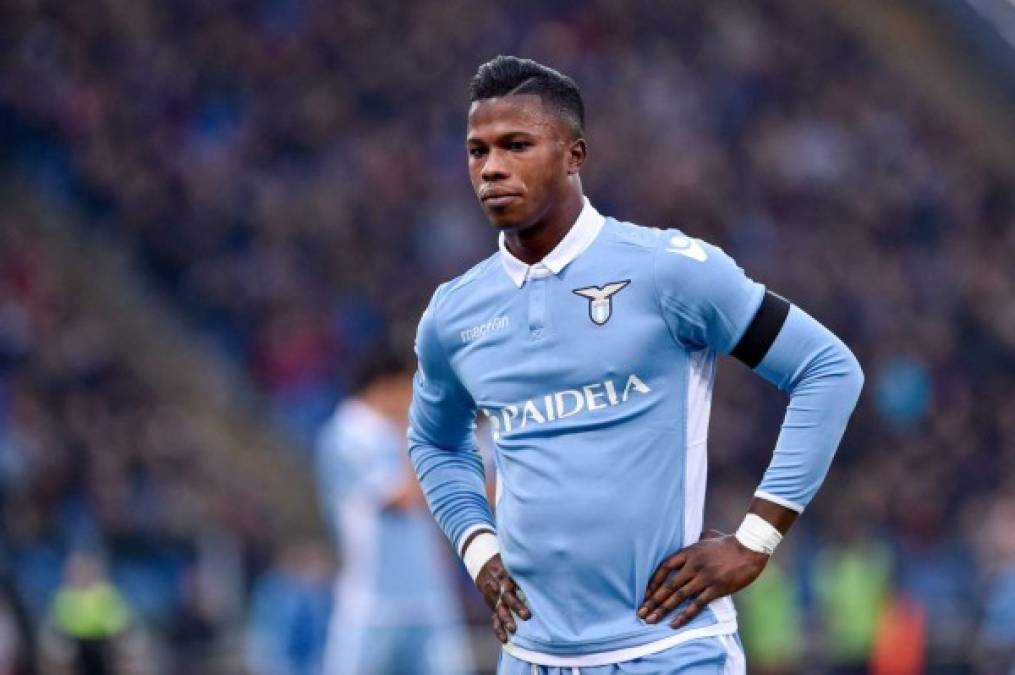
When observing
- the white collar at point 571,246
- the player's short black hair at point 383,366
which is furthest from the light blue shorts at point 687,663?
the player's short black hair at point 383,366

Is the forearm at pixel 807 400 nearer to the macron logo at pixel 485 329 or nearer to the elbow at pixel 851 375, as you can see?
the elbow at pixel 851 375

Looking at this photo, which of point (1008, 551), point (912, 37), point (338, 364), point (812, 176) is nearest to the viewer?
point (1008, 551)

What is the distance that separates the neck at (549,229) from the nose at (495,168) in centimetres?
13

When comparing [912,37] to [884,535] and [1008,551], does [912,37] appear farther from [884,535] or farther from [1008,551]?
[1008,551]

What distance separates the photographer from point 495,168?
13.4 ft

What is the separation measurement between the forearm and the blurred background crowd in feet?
26.9

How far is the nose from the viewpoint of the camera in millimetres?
4098

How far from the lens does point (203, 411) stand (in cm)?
1658

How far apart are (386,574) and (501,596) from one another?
13.6 feet

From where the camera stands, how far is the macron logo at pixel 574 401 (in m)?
4.05

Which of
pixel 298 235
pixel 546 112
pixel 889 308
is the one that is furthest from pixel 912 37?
pixel 546 112

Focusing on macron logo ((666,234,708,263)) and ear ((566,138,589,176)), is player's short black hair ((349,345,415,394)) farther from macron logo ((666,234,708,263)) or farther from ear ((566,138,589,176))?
macron logo ((666,234,708,263))

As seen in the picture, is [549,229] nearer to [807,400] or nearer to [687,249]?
[687,249]

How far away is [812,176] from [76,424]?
269 inches
